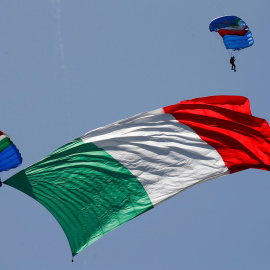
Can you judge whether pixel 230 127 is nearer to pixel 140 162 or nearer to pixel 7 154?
pixel 140 162

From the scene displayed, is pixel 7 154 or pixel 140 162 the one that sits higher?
pixel 7 154

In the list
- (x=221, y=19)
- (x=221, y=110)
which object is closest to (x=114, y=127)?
(x=221, y=110)

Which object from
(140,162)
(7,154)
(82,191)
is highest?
(7,154)

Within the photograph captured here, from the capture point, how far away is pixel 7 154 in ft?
77.3

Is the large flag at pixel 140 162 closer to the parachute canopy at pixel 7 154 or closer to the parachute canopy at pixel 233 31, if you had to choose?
the parachute canopy at pixel 7 154

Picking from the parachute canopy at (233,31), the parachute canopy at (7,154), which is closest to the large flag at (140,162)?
the parachute canopy at (7,154)

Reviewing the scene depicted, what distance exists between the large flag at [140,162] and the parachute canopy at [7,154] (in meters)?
1.45

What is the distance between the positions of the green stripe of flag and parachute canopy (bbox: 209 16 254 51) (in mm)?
13687

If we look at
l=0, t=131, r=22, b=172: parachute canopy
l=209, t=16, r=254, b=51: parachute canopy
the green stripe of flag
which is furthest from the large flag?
l=209, t=16, r=254, b=51: parachute canopy

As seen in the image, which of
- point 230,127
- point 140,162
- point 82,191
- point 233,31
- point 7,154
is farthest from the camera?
point 233,31

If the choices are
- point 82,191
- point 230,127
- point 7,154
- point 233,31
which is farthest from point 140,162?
point 233,31

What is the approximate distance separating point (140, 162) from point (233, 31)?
1354cm

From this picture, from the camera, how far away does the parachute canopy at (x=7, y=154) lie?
76.7 ft

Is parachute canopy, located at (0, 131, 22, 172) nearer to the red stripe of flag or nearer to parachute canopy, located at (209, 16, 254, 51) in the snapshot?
the red stripe of flag
